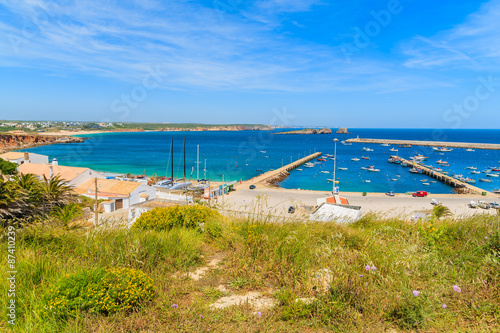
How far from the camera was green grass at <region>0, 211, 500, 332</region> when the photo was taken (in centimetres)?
309

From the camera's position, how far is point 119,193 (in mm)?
29719

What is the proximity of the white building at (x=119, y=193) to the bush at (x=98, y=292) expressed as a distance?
26.7 metres

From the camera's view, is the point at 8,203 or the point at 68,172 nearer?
the point at 8,203

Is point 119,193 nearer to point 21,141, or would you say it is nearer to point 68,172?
point 68,172

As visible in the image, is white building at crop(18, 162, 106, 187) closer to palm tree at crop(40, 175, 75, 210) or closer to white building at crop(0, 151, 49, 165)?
white building at crop(0, 151, 49, 165)

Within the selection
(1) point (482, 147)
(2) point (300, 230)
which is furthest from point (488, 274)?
(1) point (482, 147)

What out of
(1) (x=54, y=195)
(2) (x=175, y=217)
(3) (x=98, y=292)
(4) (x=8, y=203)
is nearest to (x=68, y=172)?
(1) (x=54, y=195)

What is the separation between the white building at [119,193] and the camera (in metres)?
28.7

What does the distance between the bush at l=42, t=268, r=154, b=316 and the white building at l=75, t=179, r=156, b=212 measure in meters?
26.7

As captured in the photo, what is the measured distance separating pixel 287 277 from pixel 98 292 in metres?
2.41

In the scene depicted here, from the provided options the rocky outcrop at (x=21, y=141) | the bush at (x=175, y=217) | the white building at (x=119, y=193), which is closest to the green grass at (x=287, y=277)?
the bush at (x=175, y=217)

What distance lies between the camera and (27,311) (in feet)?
9.93

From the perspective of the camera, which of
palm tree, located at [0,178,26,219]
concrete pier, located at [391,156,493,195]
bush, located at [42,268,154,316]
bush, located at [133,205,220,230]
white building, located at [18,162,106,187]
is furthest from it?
concrete pier, located at [391,156,493,195]

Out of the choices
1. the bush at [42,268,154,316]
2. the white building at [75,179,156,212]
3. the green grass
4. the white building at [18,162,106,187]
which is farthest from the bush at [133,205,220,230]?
the white building at [18,162,106,187]
